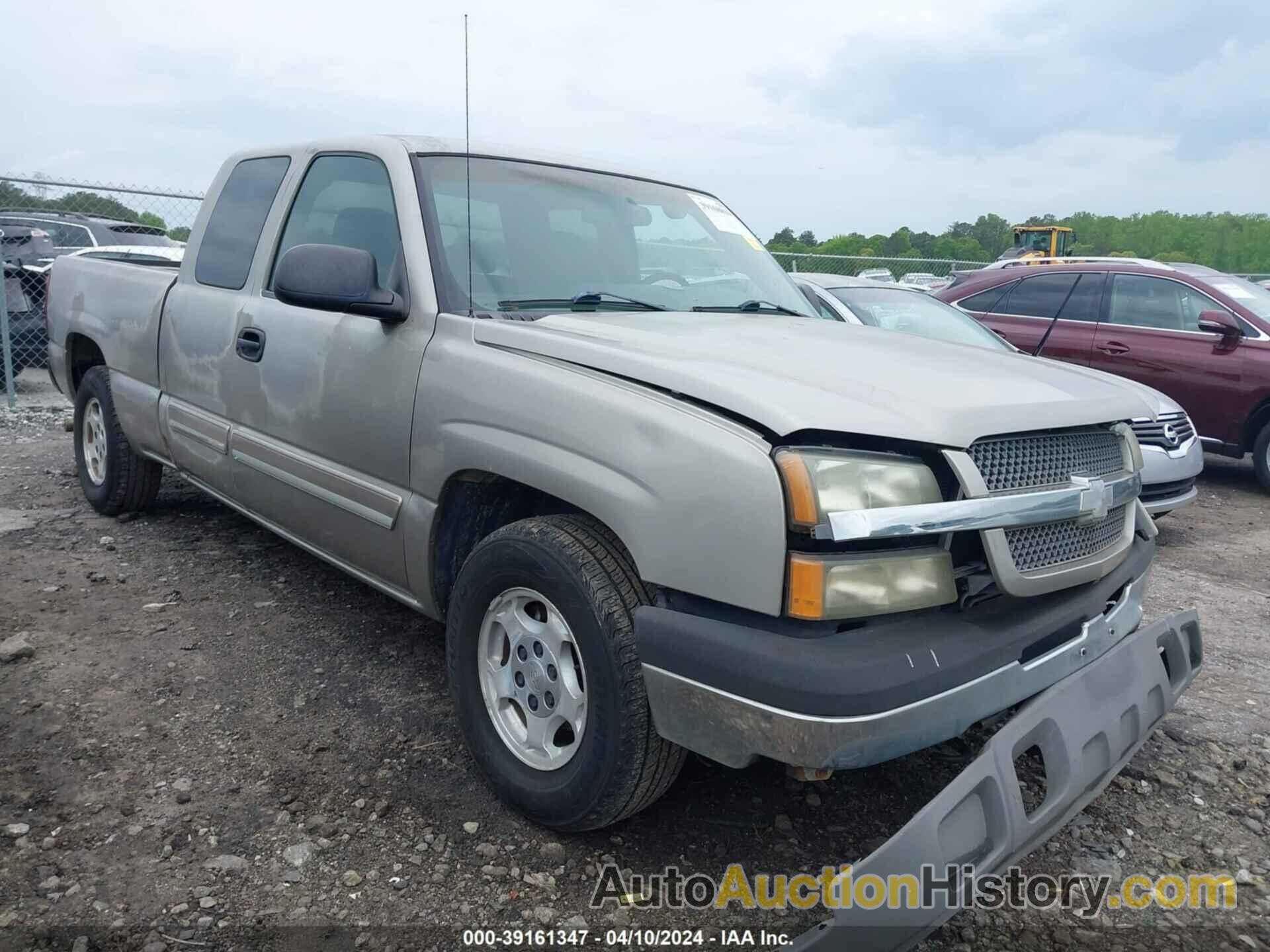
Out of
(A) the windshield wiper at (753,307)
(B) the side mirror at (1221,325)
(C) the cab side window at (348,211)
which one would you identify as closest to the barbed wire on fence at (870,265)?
(B) the side mirror at (1221,325)

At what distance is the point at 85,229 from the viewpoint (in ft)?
34.1

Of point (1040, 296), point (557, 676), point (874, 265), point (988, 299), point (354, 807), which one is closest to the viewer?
point (557, 676)

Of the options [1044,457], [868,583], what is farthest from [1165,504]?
[868,583]

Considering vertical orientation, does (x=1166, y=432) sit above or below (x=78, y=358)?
below

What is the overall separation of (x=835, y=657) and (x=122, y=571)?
12.4 feet

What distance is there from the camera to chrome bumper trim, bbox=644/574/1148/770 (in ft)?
6.31

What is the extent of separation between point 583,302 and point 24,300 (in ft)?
26.9

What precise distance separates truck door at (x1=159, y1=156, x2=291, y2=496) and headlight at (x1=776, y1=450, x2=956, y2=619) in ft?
8.58

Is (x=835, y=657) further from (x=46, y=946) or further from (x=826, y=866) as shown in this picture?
(x=46, y=946)

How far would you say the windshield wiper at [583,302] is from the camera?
2.96 metres

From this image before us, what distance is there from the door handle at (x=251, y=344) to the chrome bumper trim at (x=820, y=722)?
224 cm

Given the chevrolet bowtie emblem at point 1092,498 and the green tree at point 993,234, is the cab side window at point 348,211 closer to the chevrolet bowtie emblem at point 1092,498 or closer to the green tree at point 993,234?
the chevrolet bowtie emblem at point 1092,498

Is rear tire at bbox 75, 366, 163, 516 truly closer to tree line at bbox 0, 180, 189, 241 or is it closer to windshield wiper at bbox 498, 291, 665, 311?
windshield wiper at bbox 498, 291, 665, 311

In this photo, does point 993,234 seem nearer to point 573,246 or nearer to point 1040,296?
point 1040,296
